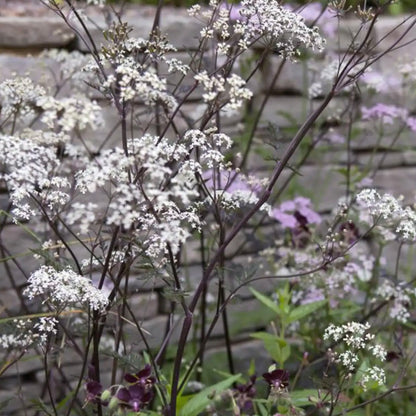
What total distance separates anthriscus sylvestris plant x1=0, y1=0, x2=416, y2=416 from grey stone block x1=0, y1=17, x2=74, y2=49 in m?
0.08

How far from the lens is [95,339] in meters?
1.74

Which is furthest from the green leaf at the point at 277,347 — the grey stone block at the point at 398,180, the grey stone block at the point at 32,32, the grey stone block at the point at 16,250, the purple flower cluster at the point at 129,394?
the grey stone block at the point at 398,180

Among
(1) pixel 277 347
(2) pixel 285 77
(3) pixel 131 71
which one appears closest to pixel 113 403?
(3) pixel 131 71

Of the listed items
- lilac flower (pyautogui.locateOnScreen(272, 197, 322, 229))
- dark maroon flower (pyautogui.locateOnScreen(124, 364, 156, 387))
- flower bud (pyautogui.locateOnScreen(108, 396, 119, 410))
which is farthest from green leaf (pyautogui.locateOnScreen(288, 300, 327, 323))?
flower bud (pyautogui.locateOnScreen(108, 396, 119, 410))

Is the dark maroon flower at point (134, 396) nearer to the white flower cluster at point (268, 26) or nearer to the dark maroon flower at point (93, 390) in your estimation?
the dark maroon flower at point (93, 390)

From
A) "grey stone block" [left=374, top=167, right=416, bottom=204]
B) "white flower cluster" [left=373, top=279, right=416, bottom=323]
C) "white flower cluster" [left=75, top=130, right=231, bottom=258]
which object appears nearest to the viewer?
"white flower cluster" [left=75, top=130, right=231, bottom=258]

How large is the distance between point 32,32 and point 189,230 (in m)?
1.18

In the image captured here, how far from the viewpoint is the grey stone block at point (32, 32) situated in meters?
2.73

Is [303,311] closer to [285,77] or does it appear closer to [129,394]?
[129,394]

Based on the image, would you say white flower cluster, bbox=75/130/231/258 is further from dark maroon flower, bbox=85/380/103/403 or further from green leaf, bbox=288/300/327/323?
green leaf, bbox=288/300/327/323

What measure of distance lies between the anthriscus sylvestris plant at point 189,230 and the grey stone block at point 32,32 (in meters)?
0.08

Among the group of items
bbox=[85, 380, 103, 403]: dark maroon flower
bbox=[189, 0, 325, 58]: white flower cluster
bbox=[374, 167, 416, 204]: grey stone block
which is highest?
bbox=[189, 0, 325, 58]: white flower cluster

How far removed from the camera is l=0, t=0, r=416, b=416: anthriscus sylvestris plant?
153 centimetres

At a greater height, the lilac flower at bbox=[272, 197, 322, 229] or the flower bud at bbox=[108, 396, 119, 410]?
the lilac flower at bbox=[272, 197, 322, 229]
